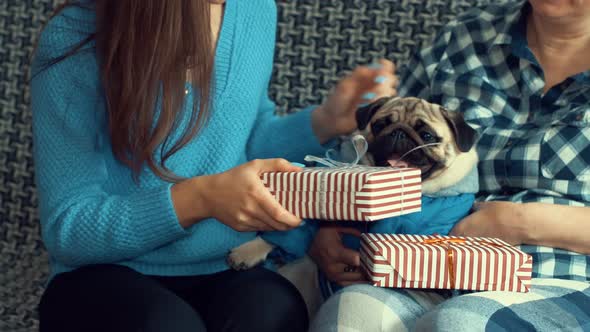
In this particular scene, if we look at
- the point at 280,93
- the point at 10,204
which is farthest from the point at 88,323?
the point at 280,93

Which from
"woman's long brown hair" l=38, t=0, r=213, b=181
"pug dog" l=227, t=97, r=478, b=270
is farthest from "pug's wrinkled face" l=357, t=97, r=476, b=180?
"woman's long brown hair" l=38, t=0, r=213, b=181

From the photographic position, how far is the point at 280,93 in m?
1.66

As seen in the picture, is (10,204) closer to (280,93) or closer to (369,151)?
(280,93)

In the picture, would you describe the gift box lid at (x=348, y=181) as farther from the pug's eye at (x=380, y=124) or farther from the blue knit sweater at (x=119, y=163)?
the pug's eye at (x=380, y=124)

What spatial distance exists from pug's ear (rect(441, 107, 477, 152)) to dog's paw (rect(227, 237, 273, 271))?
410 millimetres

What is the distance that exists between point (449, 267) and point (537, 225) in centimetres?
26

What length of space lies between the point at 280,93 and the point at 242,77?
1.32 ft

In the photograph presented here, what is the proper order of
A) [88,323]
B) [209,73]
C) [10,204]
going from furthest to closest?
[10,204]
[209,73]
[88,323]

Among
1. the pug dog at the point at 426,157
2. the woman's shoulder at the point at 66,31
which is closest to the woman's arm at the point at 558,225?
the pug dog at the point at 426,157

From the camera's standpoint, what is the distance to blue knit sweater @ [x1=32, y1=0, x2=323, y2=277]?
1.07 m

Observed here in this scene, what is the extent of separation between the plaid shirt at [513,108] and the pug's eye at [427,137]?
13cm

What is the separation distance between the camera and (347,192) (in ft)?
3.21

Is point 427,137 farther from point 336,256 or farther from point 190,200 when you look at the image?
point 190,200

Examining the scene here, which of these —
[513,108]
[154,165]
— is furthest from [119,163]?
[513,108]
